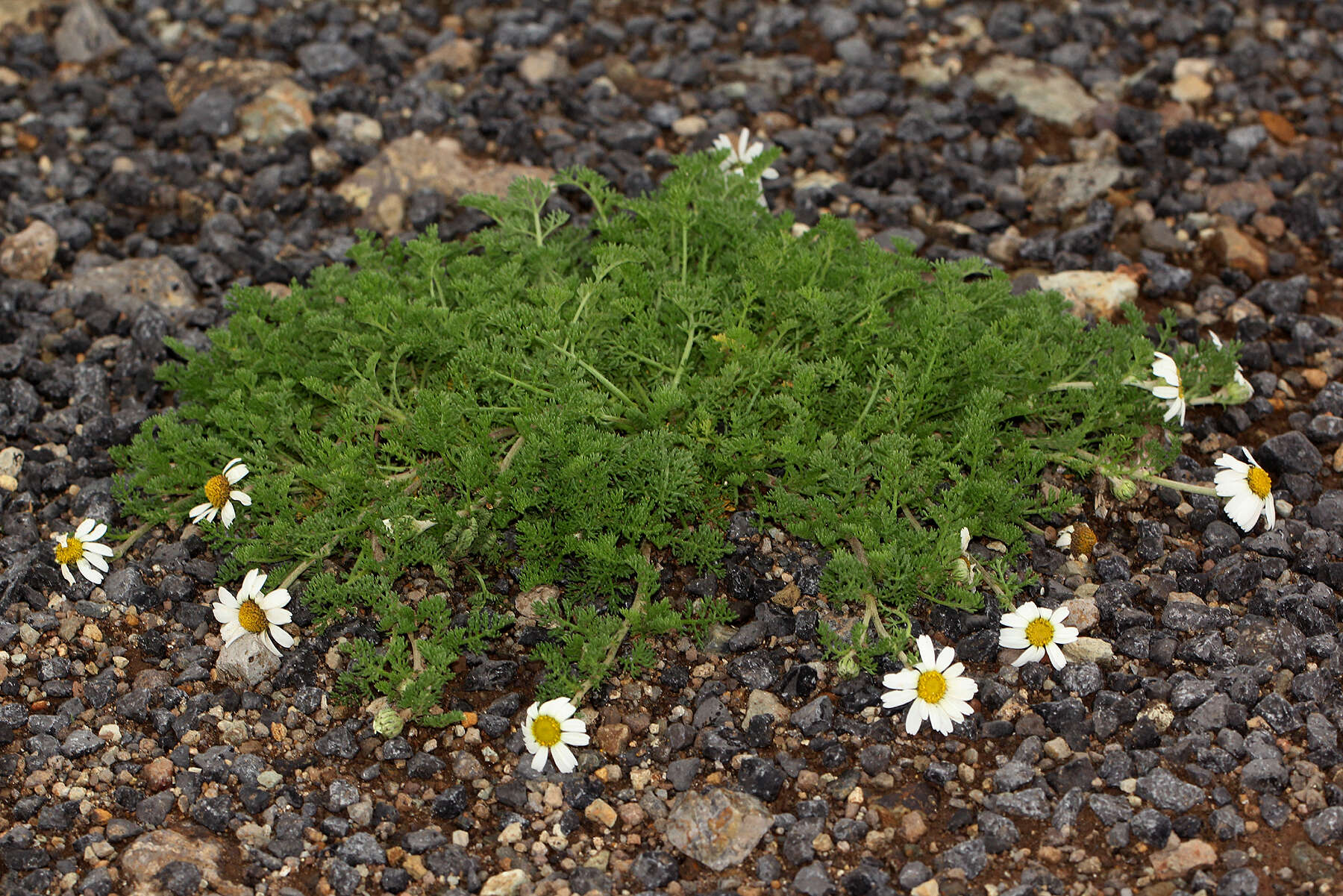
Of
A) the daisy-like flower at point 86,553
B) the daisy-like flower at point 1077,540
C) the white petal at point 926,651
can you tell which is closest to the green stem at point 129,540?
the daisy-like flower at point 86,553

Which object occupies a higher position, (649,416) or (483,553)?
(649,416)

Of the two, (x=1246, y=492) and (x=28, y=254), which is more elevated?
(x=1246, y=492)

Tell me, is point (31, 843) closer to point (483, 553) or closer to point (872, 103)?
point (483, 553)

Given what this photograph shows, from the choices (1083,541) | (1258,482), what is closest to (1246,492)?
(1258,482)

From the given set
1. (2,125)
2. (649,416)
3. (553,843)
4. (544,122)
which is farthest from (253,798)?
(2,125)

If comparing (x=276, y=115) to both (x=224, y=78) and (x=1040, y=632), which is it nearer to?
(x=224, y=78)

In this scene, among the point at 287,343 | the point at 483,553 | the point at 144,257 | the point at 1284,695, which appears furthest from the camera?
the point at 144,257
